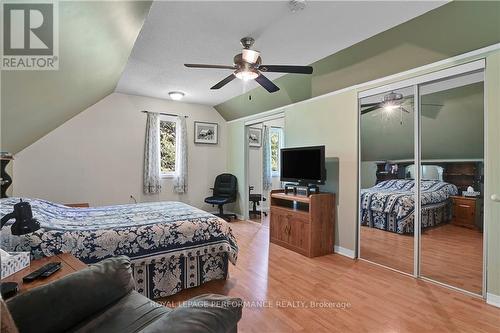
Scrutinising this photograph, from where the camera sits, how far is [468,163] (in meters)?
2.51

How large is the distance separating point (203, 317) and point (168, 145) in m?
4.90

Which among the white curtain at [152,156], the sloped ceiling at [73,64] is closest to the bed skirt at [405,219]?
the sloped ceiling at [73,64]

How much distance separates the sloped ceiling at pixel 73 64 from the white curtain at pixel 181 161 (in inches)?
87.8

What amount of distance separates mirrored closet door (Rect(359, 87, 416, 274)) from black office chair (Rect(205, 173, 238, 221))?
2.88 m

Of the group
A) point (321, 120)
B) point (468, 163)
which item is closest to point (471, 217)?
point (468, 163)

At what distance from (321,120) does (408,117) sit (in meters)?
1.17

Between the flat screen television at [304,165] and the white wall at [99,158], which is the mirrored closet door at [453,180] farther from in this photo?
the white wall at [99,158]

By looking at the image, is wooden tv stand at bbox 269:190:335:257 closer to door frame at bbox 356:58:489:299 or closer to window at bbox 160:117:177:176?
door frame at bbox 356:58:489:299

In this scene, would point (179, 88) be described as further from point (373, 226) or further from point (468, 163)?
point (468, 163)

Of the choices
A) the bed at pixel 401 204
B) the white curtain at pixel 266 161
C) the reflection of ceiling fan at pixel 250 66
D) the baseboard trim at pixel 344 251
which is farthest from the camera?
the white curtain at pixel 266 161

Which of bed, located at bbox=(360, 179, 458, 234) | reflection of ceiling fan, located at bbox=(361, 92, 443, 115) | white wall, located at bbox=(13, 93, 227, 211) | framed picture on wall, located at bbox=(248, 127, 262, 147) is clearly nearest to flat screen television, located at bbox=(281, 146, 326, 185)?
bed, located at bbox=(360, 179, 458, 234)

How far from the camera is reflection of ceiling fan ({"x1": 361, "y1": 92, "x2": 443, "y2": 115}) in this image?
3.00 metres

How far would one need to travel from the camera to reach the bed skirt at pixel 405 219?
9.01 feet

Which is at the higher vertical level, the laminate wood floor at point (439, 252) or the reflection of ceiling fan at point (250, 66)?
the reflection of ceiling fan at point (250, 66)
